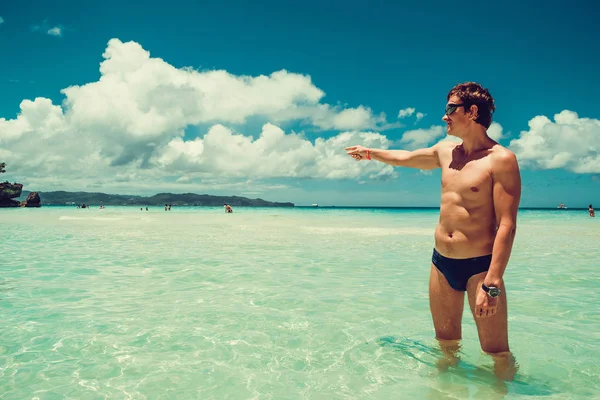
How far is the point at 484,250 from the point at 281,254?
1119cm

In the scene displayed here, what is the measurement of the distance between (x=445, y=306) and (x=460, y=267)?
57 cm

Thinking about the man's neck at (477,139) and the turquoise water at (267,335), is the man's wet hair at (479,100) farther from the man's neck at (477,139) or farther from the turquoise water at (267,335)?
the turquoise water at (267,335)

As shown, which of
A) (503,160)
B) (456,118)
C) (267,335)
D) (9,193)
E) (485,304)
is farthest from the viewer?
(9,193)

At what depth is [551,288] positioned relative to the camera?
8.93 metres

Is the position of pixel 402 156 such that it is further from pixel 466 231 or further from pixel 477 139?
pixel 466 231

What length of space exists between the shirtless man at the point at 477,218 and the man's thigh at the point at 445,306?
1 centimetres

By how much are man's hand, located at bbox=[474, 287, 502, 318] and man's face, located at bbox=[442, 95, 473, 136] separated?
151 centimetres

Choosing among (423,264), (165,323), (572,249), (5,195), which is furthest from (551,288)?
(5,195)

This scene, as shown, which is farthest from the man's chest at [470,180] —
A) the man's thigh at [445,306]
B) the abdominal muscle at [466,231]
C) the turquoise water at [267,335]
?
the turquoise water at [267,335]

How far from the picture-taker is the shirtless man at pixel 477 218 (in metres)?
3.33

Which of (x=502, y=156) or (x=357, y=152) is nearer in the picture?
(x=502, y=156)

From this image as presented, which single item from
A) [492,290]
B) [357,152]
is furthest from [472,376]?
[357,152]

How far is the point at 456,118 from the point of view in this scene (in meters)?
3.69

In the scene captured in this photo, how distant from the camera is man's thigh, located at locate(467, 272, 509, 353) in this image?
11.8 ft
